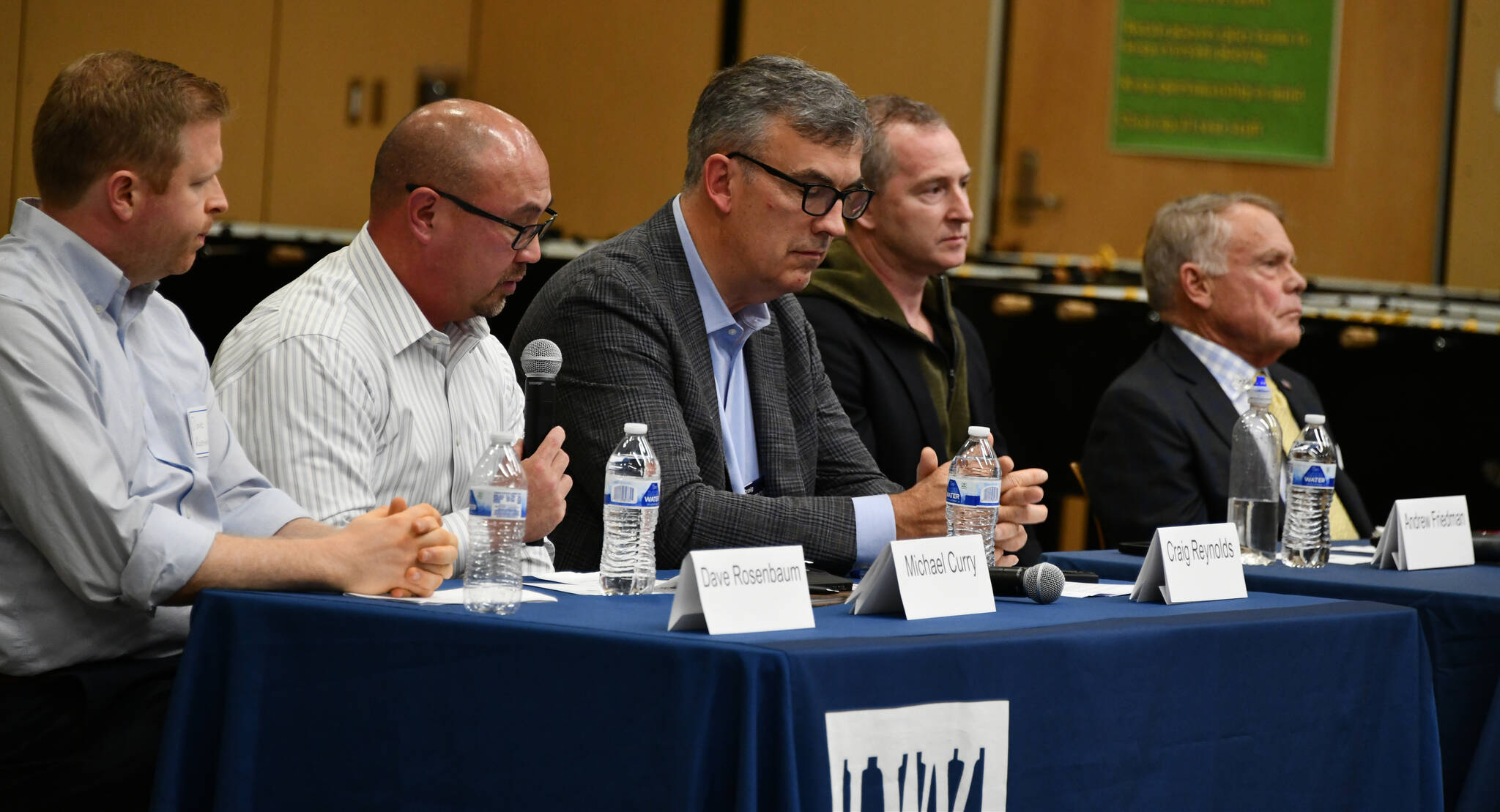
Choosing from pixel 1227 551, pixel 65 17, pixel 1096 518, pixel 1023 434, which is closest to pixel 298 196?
pixel 65 17

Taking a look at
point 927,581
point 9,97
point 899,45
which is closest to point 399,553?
point 927,581

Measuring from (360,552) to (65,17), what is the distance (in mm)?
4264

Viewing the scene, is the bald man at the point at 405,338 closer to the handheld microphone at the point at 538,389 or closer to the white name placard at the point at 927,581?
the handheld microphone at the point at 538,389

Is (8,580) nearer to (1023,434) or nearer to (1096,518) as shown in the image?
(1096,518)

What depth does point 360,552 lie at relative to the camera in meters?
1.76

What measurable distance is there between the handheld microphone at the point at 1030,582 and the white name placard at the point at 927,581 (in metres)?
0.09

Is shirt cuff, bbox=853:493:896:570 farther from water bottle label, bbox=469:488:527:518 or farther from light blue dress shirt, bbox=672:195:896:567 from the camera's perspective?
water bottle label, bbox=469:488:527:518

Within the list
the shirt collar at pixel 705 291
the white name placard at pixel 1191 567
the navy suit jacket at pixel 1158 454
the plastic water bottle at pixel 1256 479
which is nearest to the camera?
the white name placard at pixel 1191 567

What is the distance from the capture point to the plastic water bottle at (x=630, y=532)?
1.94 meters

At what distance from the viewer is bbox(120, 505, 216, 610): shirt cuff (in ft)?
5.86

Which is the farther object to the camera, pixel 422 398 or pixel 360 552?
pixel 422 398

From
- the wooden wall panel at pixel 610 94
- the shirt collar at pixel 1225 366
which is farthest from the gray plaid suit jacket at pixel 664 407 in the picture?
the wooden wall panel at pixel 610 94

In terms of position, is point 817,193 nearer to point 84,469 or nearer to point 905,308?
point 905,308

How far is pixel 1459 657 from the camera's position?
A: 7.70 ft
